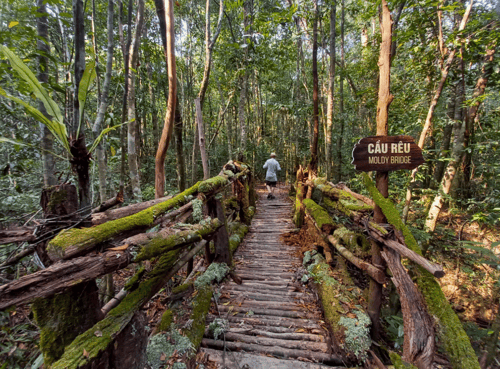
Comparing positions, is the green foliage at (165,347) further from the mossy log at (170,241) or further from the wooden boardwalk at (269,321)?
the mossy log at (170,241)

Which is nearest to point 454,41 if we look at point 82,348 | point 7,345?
point 82,348

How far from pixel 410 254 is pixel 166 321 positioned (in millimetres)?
2451

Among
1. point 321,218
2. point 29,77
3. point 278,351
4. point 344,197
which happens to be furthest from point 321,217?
point 29,77

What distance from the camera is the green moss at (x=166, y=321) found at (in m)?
2.32

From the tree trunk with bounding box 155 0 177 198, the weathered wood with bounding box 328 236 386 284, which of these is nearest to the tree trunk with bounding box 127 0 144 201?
the tree trunk with bounding box 155 0 177 198

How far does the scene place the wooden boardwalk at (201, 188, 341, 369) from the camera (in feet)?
7.49

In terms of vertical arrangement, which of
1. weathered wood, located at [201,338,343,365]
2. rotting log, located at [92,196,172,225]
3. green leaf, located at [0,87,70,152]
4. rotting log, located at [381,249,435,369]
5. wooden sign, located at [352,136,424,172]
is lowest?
weathered wood, located at [201,338,343,365]

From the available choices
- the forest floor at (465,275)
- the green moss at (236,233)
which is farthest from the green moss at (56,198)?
the green moss at (236,233)

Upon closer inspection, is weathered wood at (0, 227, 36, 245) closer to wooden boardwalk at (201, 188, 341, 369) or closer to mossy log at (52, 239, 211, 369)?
mossy log at (52, 239, 211, 369)

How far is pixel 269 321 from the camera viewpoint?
111 inches

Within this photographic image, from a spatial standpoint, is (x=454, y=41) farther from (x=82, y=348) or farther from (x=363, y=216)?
(x=82, y=348)

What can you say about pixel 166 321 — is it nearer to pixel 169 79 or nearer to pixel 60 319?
pixel 60 319

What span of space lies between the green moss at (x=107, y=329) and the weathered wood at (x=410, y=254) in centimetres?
216

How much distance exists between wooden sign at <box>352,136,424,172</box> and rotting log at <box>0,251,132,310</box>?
2.34 m
